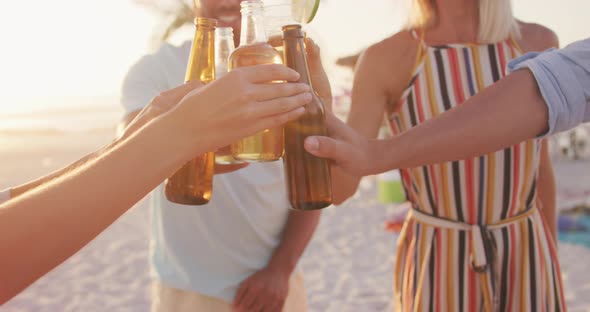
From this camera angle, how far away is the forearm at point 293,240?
2.02m

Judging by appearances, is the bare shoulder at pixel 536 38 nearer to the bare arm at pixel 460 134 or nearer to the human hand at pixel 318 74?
the bare arm at pixel 460 134

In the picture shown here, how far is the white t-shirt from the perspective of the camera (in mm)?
1981

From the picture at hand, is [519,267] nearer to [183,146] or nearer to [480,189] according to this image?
[480,189]

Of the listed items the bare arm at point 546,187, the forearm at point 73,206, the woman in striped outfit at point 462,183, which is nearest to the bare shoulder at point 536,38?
the woman in striped outfit at point 462,183

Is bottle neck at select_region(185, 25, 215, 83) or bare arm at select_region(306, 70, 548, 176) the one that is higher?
bottle neck at select_region(185, 25, 215, 83)

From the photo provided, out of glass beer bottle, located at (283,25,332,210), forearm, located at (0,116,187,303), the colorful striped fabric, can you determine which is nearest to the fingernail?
glass beer bottle, located at (283,25,332,210)

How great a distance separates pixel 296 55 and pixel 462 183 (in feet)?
2.76

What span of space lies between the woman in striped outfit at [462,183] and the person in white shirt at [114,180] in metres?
0.78

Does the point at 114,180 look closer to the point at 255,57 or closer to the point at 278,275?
the point at 255,57

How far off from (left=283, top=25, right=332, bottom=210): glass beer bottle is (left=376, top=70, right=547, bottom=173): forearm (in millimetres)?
138

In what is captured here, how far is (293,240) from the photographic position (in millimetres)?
2035

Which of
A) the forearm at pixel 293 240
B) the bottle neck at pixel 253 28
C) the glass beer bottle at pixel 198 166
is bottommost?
the forearm at pixel 293 240

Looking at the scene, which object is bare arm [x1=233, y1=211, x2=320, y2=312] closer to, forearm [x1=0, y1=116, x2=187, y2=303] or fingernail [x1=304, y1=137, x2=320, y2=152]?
fingernail [x1=304, y1=137, x2=320, y2=152]

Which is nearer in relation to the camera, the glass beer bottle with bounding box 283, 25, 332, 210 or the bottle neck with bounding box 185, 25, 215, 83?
the glass beer bottle with bounding box 283, 25, 332, 210
